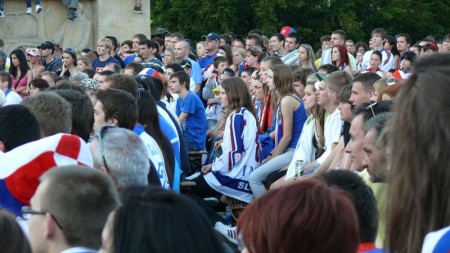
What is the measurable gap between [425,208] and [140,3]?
62.4 feet

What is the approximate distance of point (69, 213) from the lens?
11.8 ft

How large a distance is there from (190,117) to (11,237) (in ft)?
28.5

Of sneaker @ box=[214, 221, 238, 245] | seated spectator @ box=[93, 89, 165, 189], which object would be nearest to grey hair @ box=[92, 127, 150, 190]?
seated spectator @ box=[93, 89, 165, 189]

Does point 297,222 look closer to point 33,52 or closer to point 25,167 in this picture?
point 25,167

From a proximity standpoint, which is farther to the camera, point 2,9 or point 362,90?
point 2,9

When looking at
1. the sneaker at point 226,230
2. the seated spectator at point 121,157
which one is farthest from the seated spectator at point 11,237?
the sneaker at point 226,230

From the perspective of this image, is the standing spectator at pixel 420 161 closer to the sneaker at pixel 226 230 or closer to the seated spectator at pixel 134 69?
the sneaker at pixel 226 230

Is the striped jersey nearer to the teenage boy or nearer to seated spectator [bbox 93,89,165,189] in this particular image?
the teenage boy

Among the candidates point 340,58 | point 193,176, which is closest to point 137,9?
point 340,58

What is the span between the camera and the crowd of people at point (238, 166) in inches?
110

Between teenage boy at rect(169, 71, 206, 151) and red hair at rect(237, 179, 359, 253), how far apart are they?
889 cm

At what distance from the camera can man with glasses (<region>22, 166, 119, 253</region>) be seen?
3604mm

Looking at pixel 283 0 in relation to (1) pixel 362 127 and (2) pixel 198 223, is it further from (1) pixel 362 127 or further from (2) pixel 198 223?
(2) pixel 198 223

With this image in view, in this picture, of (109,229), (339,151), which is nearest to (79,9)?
(339,151)
